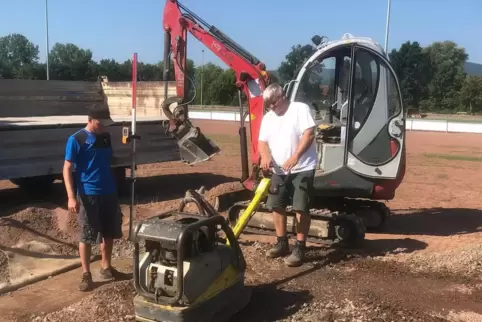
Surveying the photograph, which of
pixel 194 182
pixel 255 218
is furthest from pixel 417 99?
pixel 255 218

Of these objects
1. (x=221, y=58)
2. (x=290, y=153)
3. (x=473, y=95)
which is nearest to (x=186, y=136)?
(x=221, y=58)

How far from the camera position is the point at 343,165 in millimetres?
7859

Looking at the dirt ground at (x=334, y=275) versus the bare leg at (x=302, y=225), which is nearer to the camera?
the dirt ground at (x=334, y=275)

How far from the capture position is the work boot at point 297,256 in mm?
6051

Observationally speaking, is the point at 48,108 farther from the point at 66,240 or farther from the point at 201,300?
the point at 201,300

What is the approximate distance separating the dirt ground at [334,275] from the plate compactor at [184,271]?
40 cm

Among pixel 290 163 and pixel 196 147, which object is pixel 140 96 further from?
pixel 290 163

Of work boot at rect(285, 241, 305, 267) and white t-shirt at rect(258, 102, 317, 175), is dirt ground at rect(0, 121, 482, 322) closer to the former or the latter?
work boot at rect(285, 241, 305, 267)

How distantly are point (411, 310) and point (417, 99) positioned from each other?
2609 inches

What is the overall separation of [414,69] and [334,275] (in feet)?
231

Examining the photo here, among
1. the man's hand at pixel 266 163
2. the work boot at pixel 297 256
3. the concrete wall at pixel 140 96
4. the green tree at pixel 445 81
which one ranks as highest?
the green tree at pixel 445 81

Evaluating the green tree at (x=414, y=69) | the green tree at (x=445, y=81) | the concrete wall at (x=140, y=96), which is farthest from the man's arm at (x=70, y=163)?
the green tree at (x=445, y=81)

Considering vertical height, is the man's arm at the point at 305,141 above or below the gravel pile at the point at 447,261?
above

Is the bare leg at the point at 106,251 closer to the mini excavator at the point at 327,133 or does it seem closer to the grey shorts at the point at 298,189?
the mini excavator at the point at 327,133
